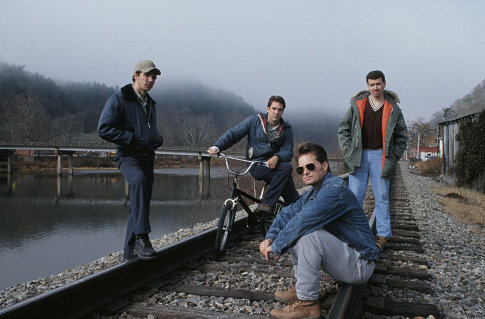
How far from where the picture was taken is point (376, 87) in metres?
4.40

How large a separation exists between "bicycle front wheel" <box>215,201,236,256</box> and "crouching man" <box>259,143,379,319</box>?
1590mm

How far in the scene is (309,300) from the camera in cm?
265

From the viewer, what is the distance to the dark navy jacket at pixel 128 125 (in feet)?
12.1

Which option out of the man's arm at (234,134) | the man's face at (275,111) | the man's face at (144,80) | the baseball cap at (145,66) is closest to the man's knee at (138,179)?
the man's face at (144,80)

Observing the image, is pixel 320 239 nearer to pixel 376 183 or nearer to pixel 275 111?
pixel 376 183

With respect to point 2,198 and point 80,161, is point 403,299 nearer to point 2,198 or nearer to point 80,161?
point 2,198

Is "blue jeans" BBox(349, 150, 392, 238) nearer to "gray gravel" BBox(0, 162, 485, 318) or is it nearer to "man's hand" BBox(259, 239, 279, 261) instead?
"gray gravel" BBox(0, 162, 485, 318)

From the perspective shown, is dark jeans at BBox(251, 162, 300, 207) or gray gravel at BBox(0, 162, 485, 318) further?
dark jeans at BBox(251, 162, 300, 207)

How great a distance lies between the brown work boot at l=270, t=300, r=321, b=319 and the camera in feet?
8.64

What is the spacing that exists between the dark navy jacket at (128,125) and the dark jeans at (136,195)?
120 mm

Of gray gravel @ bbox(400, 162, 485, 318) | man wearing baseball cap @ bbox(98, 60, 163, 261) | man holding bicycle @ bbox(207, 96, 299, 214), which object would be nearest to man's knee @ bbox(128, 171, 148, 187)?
man wearing baseball cap @ bbox(98, 60, 163, 261)

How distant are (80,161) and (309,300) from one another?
254 feet

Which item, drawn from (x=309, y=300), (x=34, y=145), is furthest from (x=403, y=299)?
(x=34, y=145)

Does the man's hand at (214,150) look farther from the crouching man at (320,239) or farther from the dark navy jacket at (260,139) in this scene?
the crouching man at (320,239)
